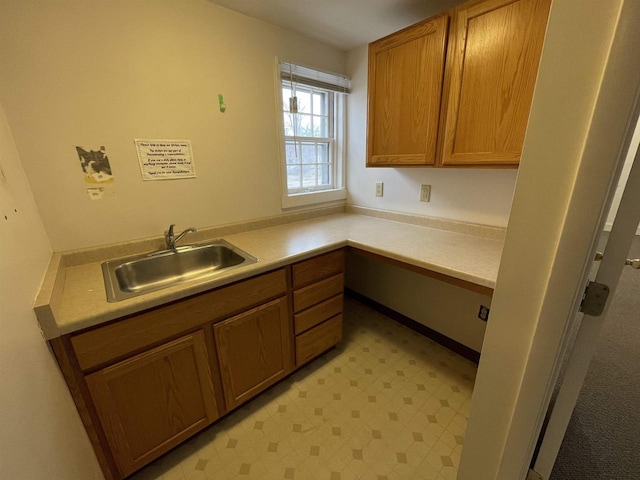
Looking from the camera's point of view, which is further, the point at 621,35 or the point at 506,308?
the point at 506,308

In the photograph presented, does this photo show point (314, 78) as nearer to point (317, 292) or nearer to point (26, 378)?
point (317, 292)

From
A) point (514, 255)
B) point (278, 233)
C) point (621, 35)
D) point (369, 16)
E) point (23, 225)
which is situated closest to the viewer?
point (621, 35)

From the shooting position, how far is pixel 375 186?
2199 mm

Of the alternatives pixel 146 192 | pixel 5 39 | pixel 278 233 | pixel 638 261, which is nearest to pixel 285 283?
pixel 278 233

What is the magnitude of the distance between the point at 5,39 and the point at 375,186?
2.13 m

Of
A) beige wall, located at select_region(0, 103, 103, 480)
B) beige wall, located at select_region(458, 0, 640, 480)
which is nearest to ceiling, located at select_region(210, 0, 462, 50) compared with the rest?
beige wall, located at select_region(458, 0, 640, 480)

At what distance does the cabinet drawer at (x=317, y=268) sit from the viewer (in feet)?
4.92

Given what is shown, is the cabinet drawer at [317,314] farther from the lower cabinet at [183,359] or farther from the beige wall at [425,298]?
the beige wall at [425,298]

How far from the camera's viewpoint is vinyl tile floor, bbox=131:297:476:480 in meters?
1.21

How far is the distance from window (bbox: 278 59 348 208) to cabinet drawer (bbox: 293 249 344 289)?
0.67m

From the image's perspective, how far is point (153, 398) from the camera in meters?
A: 1.11

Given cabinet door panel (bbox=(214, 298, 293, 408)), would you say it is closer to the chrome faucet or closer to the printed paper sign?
the chrome faucet

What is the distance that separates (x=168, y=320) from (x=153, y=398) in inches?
14.1

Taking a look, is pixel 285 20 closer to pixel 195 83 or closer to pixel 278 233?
pixel 195 83
